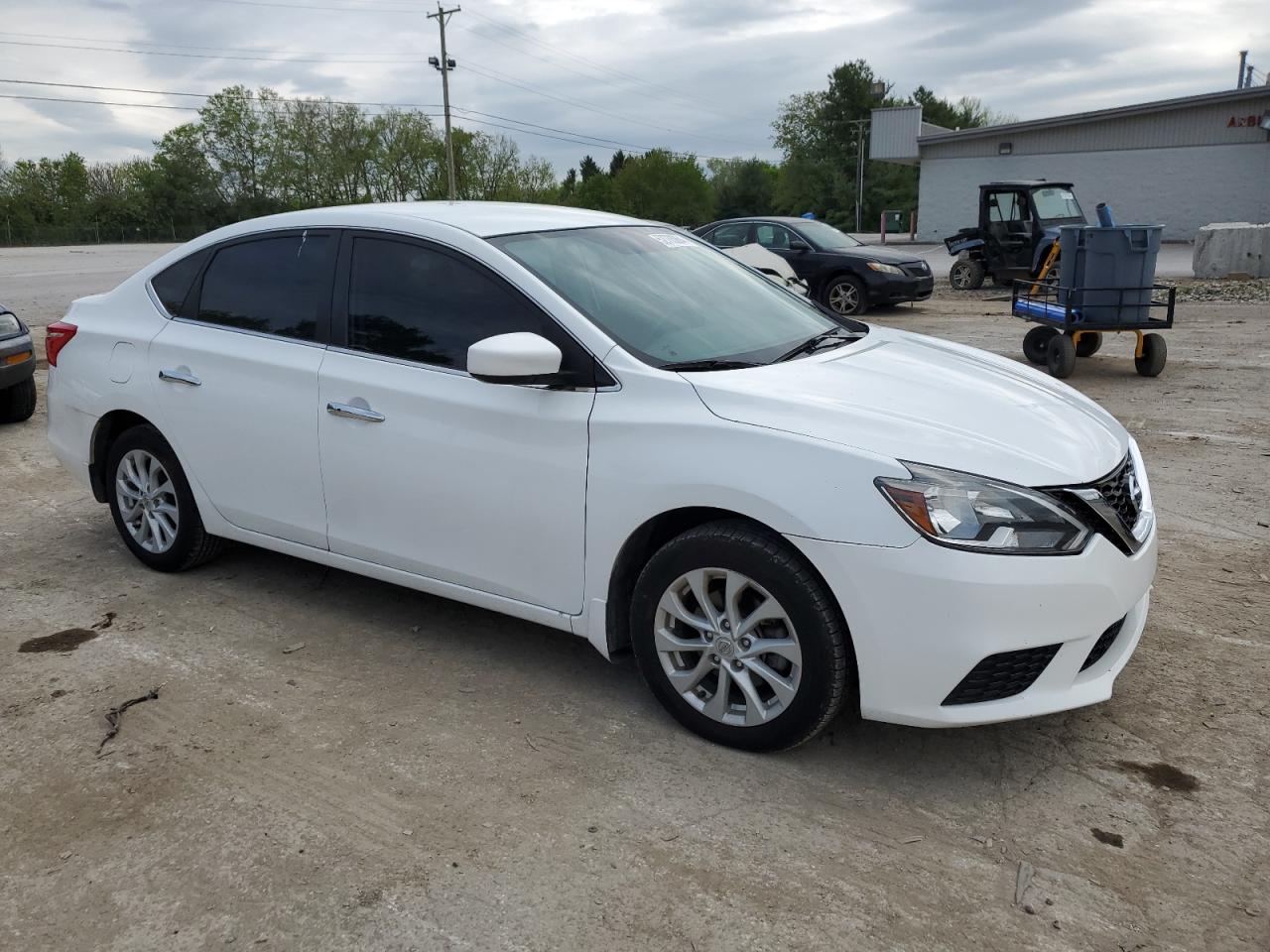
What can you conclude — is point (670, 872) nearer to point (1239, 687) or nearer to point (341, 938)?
point (341, 938)

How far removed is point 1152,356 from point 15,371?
394 inches

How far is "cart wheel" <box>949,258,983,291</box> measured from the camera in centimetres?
1989

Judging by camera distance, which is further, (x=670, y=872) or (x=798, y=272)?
(x=798, y=272)

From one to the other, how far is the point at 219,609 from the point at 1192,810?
3.70 metres

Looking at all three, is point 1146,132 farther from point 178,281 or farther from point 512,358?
point 512,358

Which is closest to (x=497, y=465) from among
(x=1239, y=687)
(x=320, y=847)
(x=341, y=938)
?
(x=320, y=847)

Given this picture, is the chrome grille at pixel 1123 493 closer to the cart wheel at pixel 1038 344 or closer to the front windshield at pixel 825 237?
the cart wheel at pixel 1038 344

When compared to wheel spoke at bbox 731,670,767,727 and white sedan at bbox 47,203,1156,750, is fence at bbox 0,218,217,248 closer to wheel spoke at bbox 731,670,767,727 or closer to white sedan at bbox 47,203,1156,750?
white sedan at bbox 47,203,1156,750

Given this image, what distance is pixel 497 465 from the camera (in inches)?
140

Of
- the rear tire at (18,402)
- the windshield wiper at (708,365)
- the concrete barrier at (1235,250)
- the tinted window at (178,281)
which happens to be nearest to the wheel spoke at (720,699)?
the windshield wiper at (708,365)

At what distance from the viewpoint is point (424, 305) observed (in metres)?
3.88

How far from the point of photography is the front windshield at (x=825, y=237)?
16516mm

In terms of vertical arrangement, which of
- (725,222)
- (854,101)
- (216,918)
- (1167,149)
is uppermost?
(854,101)

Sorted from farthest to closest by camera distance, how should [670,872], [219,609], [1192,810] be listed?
[219,609], [1192,810], [670,872]
